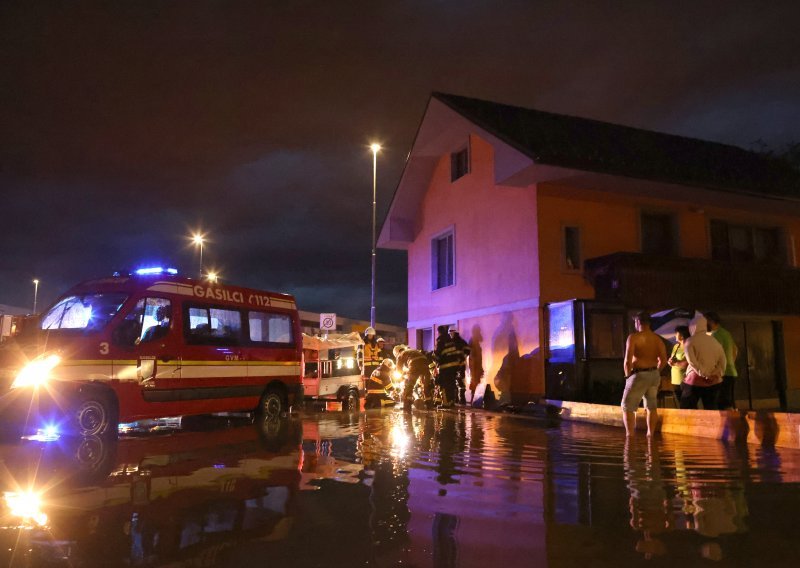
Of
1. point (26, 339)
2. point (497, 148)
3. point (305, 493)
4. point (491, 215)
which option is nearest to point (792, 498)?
point (305, 493)

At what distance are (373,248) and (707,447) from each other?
55.7ft

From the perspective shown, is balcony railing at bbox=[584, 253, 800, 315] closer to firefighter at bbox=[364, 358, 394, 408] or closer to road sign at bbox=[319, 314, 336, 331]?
firefighter at bbox=[364, 358, 394, 408]

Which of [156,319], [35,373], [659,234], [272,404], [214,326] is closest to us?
[35,373]

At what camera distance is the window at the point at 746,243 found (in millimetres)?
18703

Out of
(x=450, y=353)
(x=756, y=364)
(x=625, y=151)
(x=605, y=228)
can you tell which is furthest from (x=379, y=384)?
(x=756, y=364)

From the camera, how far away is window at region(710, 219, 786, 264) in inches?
736

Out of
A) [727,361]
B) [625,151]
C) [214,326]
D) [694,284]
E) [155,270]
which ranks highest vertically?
[625,151]

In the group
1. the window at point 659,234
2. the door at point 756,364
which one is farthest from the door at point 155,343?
the door at point 756,364

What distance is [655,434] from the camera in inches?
383

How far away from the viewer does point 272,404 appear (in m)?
12.1

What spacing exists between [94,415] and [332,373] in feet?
25.4

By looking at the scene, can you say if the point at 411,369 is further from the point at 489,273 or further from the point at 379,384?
the point at 489,273

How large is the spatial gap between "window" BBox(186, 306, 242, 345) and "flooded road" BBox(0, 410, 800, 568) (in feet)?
6.44

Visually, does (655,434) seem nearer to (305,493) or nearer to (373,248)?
(305,493)
